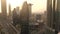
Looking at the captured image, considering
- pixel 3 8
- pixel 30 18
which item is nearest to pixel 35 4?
pixel 30 18

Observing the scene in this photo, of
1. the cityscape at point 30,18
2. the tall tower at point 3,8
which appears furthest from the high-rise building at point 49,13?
the tall tower at point 3,8

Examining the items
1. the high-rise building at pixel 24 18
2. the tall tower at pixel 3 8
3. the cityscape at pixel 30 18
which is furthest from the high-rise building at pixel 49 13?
the tall tower at pixel 3 8

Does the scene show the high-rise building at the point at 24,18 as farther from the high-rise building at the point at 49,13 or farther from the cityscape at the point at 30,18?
the high-rise building at the point at 49,13

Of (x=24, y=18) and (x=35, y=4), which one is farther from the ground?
(x=35, y=4)

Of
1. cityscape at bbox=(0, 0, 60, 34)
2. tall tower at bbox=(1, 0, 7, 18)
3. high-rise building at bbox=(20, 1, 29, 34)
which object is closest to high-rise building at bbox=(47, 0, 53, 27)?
cityscape at bbox=(0, 0, 60, 34)

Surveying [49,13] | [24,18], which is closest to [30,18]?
[24,18]

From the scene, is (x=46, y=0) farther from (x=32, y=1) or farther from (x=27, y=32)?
(x=27, y=32)

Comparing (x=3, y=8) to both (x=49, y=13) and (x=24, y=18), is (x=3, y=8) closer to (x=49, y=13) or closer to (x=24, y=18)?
(x=24, y=18)

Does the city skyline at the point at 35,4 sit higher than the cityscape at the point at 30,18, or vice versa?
the city skyline at the point at 35,4

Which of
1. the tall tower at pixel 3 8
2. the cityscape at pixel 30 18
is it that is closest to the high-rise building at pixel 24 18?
the cityscape at pixel 30 18

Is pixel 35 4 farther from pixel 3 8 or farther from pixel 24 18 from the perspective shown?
pixel 3 8
